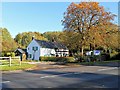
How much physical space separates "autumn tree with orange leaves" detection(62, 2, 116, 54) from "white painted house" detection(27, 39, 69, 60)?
17.8m

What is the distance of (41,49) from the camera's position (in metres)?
69.6

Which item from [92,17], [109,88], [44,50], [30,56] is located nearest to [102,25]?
[92,17]

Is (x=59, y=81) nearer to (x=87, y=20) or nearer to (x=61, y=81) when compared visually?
(x=61, y=81)

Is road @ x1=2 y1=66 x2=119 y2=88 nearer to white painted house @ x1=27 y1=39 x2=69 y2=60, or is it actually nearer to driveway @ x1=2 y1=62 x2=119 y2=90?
driveway @ x1=2 y1=62 x2=119 y2=90

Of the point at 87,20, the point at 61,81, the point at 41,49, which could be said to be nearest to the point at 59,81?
the point at 61,81

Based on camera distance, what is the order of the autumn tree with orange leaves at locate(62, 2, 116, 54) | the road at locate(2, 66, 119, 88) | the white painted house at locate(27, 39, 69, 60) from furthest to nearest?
the white painted house at locate(27, 39, 69, 60) < the autumn tree with orange leaves at locate(62, 2, 116, 54) < the road at locate(2, 66, 119, 88)

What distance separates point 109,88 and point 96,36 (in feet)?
131

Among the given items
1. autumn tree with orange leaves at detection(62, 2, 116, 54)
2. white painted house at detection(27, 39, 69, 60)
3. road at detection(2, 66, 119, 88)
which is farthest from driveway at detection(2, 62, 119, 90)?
white painted house at detection(27, 39, 69, 60)

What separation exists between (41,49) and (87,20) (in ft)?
68.4

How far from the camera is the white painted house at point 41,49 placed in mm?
70062

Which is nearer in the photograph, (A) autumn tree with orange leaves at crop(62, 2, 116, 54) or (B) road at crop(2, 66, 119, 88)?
(B) road at crop(2, 66, 119, 88)

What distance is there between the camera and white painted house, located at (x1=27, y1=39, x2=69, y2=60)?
70062 millimetres

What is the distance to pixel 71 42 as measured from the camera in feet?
181

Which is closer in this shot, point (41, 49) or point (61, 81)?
point (61, 81)
